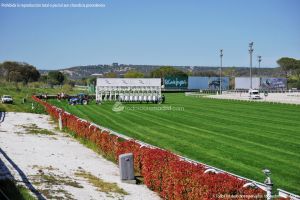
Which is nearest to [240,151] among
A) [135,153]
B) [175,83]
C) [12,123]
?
[135,153]

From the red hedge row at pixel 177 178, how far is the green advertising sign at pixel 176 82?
313ft

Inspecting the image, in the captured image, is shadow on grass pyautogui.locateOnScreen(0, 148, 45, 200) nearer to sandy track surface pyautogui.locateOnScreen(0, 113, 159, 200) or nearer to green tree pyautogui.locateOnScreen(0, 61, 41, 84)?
sandy track surface pyautogui.locateOnScreen(0, 113, 159, 200)

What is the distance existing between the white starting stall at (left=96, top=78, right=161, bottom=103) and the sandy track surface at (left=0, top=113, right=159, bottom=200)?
32985mm

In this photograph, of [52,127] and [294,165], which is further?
[52,127]

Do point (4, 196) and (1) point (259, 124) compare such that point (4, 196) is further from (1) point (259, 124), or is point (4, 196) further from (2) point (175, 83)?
(2) point (175, 83)

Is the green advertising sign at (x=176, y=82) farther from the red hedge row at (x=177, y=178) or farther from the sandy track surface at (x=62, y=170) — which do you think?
the red hedge row at (x=177, y=178)

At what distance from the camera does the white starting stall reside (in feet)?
188

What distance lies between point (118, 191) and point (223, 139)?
35.0ft

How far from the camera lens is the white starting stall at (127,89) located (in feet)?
188

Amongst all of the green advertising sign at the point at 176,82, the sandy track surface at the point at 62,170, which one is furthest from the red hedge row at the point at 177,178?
the green advertising sign at the point at 176,82

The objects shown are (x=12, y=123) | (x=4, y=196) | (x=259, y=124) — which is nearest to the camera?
(x=4, y=196)

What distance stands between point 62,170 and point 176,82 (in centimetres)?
10106

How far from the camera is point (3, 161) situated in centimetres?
1628

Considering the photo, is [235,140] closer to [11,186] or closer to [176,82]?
[11,186]
